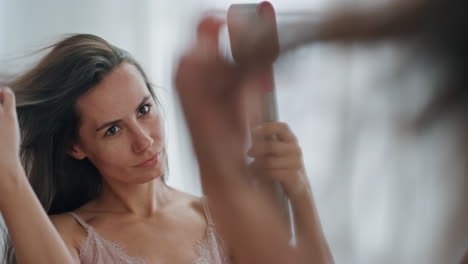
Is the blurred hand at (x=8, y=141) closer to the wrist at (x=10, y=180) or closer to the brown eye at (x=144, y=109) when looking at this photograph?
the wrist at (x=10, y=180)

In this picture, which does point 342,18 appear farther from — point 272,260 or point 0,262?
point 0,262

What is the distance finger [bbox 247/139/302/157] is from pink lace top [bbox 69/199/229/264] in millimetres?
265

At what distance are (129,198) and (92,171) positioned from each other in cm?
5

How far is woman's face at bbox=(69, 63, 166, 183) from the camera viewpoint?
53 cm

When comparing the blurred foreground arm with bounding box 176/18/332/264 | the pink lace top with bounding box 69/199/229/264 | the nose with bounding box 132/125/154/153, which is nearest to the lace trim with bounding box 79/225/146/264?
the pink lace top with bounding box 69/199/229/264

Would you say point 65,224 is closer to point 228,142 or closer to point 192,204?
point 192,204

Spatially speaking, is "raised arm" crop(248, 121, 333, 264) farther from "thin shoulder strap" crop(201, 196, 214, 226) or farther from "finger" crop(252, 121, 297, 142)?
"thin shoulder strap" crop(201, 196, 214, 226)

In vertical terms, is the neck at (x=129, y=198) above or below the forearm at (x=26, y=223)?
below

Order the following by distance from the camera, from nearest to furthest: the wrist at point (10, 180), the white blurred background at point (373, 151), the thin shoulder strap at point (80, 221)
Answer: the white blurred background at point (373, 151)
the wrist at point (10, 180)
the thin shoulder strap at point (80, 221)

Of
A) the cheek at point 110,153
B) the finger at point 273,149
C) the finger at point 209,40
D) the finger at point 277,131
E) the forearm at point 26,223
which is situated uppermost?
the finger at point 209,40

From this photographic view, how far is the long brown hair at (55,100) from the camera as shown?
20.7 inches

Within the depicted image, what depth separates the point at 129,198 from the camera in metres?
0.60

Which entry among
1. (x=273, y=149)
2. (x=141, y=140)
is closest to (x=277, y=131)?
(x=273, y=149)

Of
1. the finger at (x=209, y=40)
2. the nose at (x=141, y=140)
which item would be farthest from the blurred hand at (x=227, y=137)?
the nose at (x=141, y=140)
